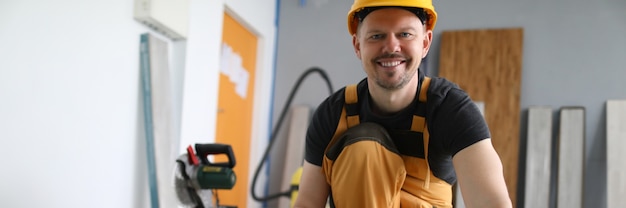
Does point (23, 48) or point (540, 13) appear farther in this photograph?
point (540, 13)

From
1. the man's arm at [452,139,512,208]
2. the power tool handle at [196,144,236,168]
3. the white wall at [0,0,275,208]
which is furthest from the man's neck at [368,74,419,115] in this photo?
the white wall at [0,0,275,208]

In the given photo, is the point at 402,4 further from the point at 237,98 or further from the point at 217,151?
the point at 237,98

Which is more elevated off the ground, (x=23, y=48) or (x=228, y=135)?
(x=23, y=48)

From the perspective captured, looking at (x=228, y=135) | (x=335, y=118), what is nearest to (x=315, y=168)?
(x=335, y=118)

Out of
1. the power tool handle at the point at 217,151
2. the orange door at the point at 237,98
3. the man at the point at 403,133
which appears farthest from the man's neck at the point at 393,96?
the orange door at the point at 237,98

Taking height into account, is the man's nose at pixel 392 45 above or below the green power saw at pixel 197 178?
above

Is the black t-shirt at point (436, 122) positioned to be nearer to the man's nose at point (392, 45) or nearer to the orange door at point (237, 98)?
Result: the man's nose at point (392, 45)

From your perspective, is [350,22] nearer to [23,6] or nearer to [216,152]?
[216,152]

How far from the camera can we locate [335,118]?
49.8 inches

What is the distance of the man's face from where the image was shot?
106 cm

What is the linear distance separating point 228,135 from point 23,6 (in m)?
1.70

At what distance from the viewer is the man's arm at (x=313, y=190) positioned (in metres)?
1.23

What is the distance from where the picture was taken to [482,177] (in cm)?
94

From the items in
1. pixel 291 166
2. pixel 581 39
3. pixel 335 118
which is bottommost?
pixel 291 166
